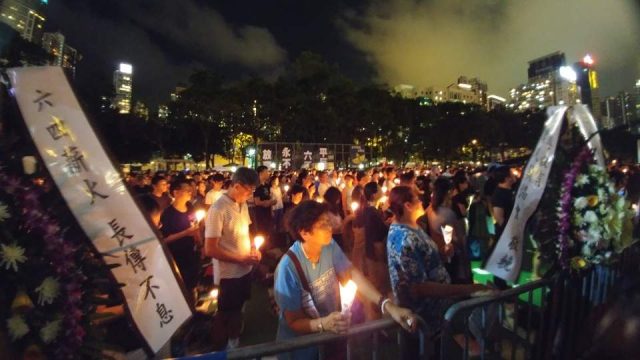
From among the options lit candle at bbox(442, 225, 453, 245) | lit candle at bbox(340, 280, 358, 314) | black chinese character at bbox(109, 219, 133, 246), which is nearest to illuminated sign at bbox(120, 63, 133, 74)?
lit candle at bbox(442, 225, 453, 245)

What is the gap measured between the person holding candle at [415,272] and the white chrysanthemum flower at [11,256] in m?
2.35

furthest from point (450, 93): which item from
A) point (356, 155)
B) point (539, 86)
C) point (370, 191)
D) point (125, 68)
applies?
point (370, 191)

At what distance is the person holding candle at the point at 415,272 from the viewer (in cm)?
289

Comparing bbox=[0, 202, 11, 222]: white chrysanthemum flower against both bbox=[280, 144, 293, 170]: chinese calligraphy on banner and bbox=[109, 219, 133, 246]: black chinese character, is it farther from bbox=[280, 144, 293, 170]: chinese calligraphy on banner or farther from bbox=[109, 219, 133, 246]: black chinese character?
bbox=[280, 144, 293, 170]: chinese calligraphy on banner

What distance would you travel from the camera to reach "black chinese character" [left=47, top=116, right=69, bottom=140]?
6.90 ft

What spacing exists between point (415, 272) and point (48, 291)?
2.32m

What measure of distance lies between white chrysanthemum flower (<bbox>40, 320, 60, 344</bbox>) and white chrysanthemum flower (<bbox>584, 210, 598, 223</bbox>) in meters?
4.04

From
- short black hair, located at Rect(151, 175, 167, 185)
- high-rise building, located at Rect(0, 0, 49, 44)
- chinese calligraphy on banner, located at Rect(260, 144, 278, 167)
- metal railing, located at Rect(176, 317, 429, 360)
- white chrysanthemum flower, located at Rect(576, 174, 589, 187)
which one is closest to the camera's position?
metal railing, located at Rect(176, 317, 429, 360)

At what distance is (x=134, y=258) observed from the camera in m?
2.25

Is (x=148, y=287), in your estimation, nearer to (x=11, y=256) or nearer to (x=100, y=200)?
(x=100, y=200)

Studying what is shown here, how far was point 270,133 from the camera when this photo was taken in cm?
3747

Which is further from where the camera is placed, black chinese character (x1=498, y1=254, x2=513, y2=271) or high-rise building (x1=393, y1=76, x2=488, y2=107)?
high-rise building (x1=393, y1=76, x2=488, y2=107)

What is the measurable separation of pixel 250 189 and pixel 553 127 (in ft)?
10.3

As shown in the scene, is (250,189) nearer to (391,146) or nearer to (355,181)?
(355,181)
